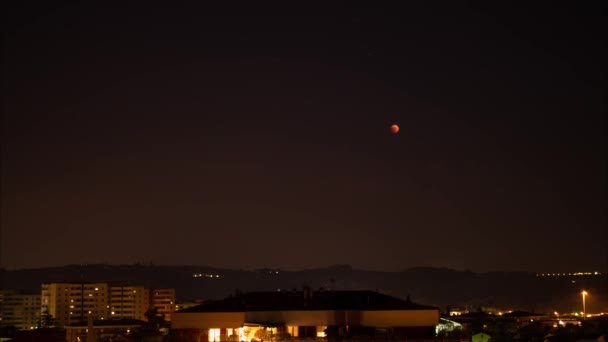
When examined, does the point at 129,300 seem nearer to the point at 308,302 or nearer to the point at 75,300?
the point at 75,300

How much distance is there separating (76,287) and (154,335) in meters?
139

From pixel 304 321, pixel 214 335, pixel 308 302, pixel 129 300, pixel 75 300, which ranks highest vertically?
pixel 75 300

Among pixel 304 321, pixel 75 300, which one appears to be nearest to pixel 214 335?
pixel 304 321

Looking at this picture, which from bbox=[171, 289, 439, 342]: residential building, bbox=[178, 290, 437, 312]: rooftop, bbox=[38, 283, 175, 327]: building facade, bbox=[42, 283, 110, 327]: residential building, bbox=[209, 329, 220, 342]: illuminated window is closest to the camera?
bbox=[171, 289, 439, 342]: residential building

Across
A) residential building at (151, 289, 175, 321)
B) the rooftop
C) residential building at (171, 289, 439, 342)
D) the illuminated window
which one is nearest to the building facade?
residential building at (151, 289, 175, 321)

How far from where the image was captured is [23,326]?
19000 cm

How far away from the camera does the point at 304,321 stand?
5397 centimetres

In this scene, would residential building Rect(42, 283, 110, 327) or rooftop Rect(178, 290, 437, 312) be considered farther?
residential building Rect(42, 283, 110, 327)

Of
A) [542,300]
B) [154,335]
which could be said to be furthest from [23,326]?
[154,335]

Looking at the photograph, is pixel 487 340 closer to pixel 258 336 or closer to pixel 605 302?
pixel 258 336

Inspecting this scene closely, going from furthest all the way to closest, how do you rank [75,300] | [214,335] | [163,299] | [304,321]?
[163,299] < [75,300] < [304,321] < [214,335]

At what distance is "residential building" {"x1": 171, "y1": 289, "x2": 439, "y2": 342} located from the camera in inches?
2077

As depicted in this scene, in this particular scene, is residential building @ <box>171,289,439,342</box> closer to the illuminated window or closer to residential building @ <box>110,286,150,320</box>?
the illuminated window

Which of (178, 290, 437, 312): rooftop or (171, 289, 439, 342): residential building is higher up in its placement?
(178, 290, 437, 312): rooftop
